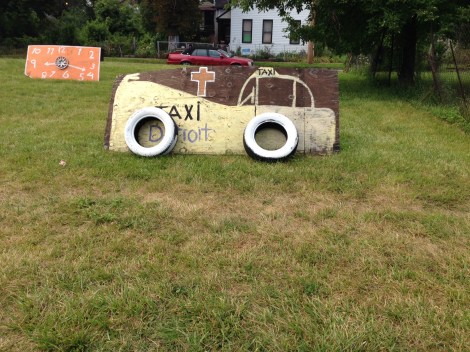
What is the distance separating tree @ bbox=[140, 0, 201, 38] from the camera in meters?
28.0

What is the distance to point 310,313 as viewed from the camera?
2.12 meters

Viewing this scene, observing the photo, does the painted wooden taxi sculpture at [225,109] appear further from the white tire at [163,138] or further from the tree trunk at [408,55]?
the tree trunk at [408,55]

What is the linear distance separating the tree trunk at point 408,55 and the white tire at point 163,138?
8.56 m

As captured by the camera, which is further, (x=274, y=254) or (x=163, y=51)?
(x=163, y=51)

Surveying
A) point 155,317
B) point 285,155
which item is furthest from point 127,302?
point 285,155

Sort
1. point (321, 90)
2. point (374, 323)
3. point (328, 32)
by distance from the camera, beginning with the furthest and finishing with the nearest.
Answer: point (328, 32) < point (321, 90) < point (374, 323)

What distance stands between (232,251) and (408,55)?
33.7ft

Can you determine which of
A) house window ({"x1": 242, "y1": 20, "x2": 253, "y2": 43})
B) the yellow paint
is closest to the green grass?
the yellow paint

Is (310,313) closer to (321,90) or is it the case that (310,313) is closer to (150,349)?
(150,349)

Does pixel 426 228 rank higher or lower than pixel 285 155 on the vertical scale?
lower

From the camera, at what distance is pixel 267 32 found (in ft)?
100

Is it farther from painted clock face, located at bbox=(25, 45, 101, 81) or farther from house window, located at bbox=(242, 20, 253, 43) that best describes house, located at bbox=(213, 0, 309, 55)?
painted clock face, located at bbox=(25, 45, 101, 81)

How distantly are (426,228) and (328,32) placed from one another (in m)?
8.84

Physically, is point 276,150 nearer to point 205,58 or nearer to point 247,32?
point 205,58
